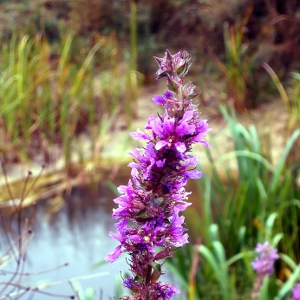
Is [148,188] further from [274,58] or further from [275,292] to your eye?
[274,58]

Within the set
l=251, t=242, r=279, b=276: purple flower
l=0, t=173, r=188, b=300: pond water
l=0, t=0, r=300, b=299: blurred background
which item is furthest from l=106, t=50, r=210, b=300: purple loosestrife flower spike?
l=0, t=173, r=188, b=300: pond water

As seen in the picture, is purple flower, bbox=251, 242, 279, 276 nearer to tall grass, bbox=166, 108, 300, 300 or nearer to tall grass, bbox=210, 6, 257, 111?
tall grass, bbox=166, 108, 300, 300

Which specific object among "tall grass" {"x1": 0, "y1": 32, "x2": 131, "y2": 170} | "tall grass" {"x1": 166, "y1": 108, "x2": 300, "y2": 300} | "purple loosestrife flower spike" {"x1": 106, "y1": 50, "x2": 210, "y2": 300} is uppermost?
"tall grass" {"x1": 0, "y1": 32, "x2": 131, "y2": 170}

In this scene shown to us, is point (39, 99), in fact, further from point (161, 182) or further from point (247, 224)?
point (161, 182)

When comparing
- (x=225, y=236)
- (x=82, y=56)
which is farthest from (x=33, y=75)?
(x=225, y=236)

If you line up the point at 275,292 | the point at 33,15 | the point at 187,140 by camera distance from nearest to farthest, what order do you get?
the point at 187,140 < the point at 275,292 < the point at 33,15

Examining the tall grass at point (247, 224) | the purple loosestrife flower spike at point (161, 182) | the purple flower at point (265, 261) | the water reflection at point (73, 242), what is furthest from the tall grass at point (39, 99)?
the purple loosestrife flower spike at point (161, 182)

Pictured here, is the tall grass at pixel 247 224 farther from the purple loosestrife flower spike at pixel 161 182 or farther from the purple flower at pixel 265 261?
the purple loosestrife flower spike at pixel 161 182
